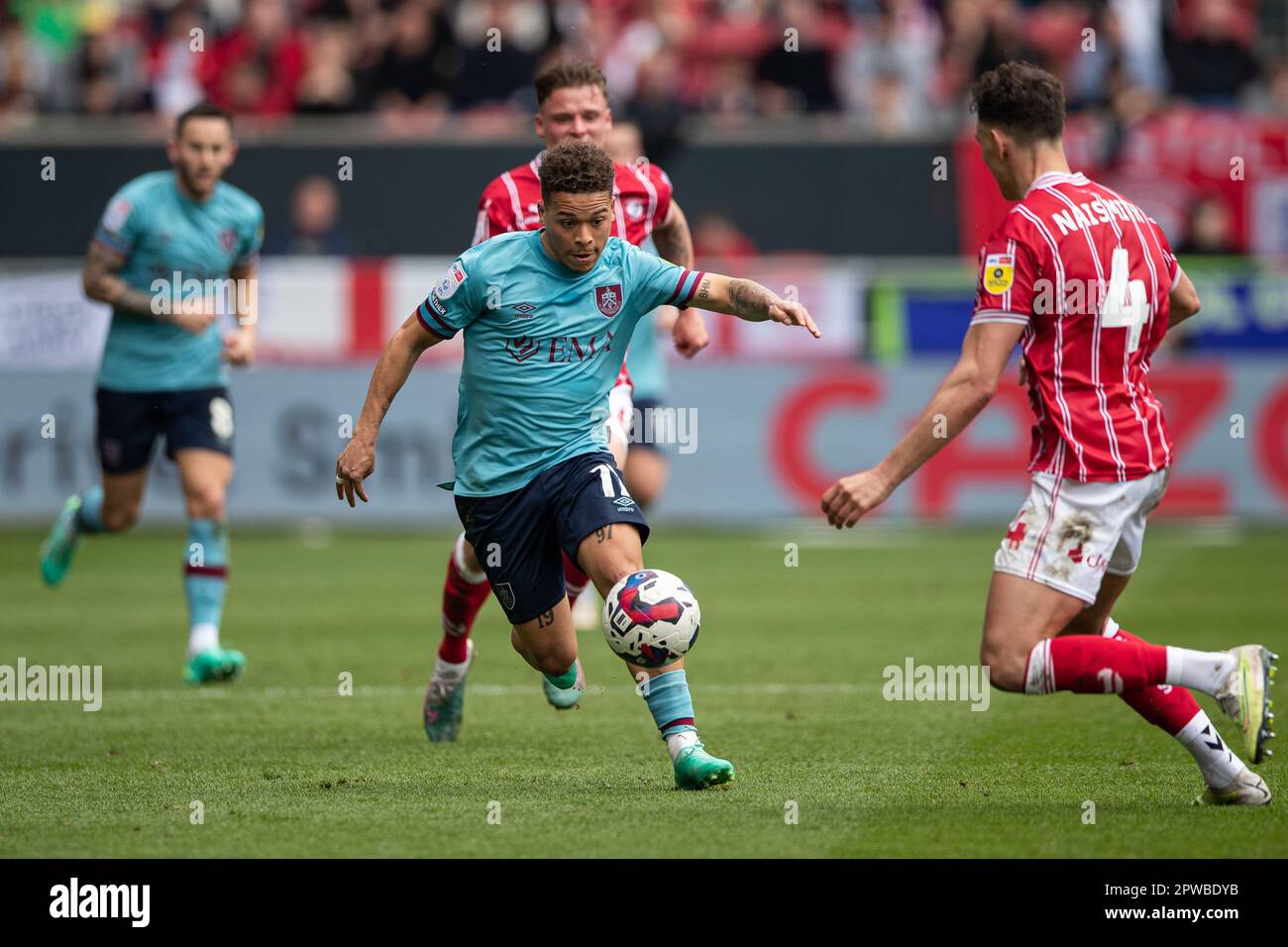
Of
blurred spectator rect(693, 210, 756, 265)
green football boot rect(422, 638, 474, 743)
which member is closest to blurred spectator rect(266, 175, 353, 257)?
blurred spectator rect(693, 210, 756, 265)

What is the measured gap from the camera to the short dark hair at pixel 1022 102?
5973 mm

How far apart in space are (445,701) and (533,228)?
1873 millimetres

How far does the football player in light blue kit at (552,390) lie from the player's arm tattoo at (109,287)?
333 cm

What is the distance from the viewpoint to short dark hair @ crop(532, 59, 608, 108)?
7801 mm

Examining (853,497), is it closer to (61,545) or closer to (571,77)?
(571,77)

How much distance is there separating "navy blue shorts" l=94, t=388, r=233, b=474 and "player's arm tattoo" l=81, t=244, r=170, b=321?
0.44 metres

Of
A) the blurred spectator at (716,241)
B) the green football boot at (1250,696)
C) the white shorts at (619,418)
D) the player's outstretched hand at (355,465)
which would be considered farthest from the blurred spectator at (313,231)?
the green football boot at (1250,696)

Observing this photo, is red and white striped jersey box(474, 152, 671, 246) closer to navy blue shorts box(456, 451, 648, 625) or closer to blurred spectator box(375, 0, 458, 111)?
navy blue shorts box(456, 451, 648, 625)

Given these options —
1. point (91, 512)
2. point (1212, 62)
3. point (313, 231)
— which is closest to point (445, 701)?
point (91, 512)

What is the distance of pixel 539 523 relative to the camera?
669 cm

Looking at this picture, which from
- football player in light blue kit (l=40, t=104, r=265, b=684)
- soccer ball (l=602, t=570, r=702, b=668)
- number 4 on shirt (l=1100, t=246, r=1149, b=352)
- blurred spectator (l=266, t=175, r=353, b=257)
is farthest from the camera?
blurred spectator (l=266, t=175, r=353, b=257)

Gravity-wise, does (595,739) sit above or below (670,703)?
below
